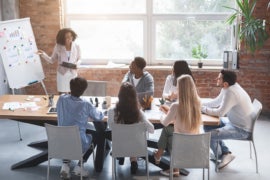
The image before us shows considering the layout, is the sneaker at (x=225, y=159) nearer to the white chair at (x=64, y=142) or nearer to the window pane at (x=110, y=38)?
the white chair at (x=64, y=142)

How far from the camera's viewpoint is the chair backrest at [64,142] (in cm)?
378

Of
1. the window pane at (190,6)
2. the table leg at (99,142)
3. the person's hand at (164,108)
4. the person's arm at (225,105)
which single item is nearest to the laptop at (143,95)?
the person's hand at (164,108)

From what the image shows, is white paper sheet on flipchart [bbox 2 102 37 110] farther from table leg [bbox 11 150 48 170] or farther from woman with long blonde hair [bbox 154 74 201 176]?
woman with long blonde hair [bbox 154 74 201 176]

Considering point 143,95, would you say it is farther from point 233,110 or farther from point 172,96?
point 233,110

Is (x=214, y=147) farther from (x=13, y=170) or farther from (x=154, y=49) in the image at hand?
(x=154, y=49)

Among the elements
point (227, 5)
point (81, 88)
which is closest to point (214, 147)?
point (81, 88)

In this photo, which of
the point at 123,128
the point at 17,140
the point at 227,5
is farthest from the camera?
the point at 227,5

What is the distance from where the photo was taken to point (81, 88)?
414 cm

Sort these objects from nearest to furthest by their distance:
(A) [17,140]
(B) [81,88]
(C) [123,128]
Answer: (C) [123,128], (B) [81,88], (A) [17,140]

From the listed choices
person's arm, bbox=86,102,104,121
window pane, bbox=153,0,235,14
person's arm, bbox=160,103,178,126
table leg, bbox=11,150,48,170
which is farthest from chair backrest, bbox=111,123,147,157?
window pane, bbox=153,0,235,14

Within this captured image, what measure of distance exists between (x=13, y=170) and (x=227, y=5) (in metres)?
4.52

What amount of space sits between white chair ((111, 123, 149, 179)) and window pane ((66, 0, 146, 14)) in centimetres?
376

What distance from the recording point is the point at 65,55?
20.1ft

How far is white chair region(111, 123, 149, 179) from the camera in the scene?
3.79 meters
